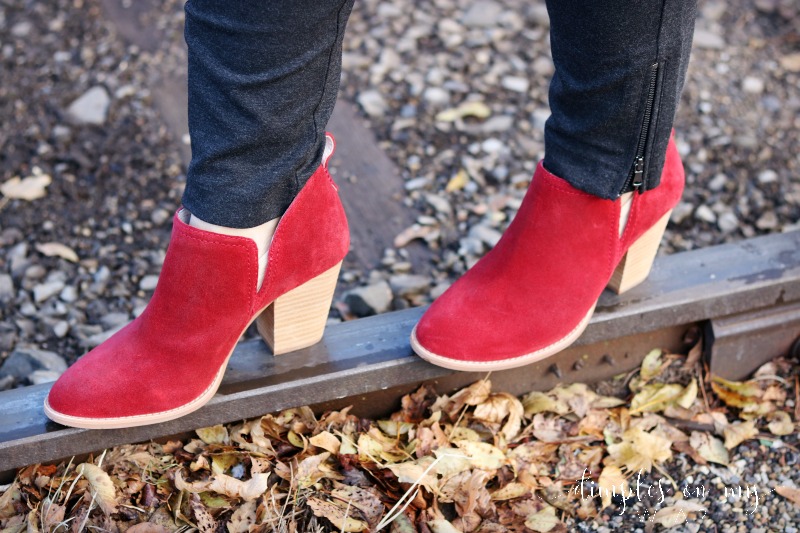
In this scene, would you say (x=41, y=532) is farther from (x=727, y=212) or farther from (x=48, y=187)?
(x=727, y=212)

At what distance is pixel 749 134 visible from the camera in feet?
8.83

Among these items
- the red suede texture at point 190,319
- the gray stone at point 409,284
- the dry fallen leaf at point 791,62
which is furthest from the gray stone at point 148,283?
the dry fallen leaf at point 791,62

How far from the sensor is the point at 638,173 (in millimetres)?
1454

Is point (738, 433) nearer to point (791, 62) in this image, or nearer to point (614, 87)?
point (614, 87)

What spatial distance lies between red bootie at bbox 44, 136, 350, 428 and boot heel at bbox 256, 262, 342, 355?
4 cm

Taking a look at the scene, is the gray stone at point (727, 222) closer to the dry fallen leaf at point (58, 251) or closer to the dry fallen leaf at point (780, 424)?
the dry fallen leaf at point (780, 424)

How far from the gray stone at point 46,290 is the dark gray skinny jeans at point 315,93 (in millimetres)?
988

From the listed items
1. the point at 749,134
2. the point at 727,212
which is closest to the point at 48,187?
the point at 727,212

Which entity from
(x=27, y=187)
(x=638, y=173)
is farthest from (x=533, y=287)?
(x=27, y=187)

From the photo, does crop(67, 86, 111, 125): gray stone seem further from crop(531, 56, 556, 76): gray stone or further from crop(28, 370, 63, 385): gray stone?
crop(531, 56, 556, 76): gray stone

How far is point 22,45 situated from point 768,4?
9.34 feet

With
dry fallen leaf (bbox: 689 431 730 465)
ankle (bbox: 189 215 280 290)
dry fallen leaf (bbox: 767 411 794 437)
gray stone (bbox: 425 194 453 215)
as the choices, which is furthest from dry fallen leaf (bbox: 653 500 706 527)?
gray stone (bbox: 425 194 453 215)

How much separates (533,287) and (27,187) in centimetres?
161

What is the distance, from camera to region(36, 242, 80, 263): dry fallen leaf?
220 cm
